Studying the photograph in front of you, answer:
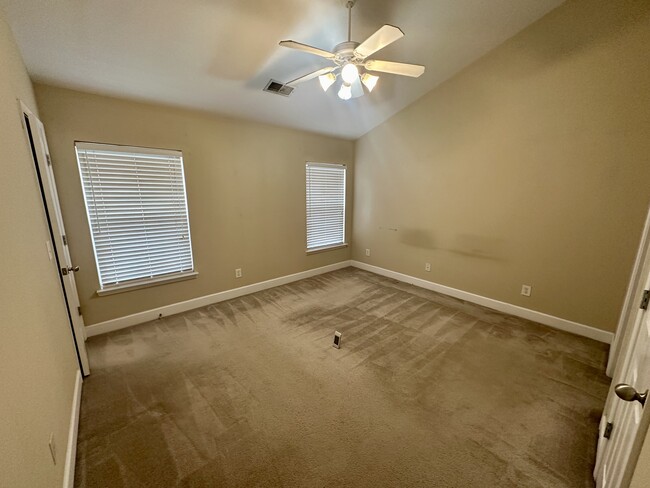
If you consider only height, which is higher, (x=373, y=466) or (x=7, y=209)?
(x=7, y=209)

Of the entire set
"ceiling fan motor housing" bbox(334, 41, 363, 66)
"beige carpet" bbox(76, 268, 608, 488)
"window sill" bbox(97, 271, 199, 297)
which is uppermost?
"ceiling fan motor housing" bbox(334, 41, 363, 66)

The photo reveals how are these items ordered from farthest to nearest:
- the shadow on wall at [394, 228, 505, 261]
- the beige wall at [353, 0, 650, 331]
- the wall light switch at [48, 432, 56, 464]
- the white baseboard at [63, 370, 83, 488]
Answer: the shadow on wall at [394, 228, 505, 261] < the beige wall at [353, 0, 650, 331] < the white baseboard at [63, 370, 83, 488] < the wall light switch at [48, 432, 56, 464]

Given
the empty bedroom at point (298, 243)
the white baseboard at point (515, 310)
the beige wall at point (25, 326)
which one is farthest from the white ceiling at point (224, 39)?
the white baseboard at point (515, 310)

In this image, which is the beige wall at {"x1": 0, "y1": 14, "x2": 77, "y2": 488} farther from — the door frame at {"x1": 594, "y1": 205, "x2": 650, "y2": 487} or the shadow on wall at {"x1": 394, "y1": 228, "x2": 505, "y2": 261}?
the shadow on wall at {"x1": 394, "y1": 228, "x2": 505, "y2": 261}

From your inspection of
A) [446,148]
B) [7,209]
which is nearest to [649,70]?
[446,148]

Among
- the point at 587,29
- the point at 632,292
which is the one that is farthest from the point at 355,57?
the point at 632,292

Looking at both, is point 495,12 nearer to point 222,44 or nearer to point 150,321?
point 222,44

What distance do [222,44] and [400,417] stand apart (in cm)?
320

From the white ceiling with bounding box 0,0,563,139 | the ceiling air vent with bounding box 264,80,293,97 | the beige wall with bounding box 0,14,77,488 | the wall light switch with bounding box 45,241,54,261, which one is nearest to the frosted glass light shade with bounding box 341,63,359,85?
the white ceiling with bounding box 0,0,563,139

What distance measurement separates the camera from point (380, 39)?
166 cm

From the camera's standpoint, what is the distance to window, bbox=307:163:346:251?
4.49 meters

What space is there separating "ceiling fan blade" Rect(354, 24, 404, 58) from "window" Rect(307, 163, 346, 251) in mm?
2540

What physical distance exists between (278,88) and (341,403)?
3.05 m

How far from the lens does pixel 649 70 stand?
229 cm
